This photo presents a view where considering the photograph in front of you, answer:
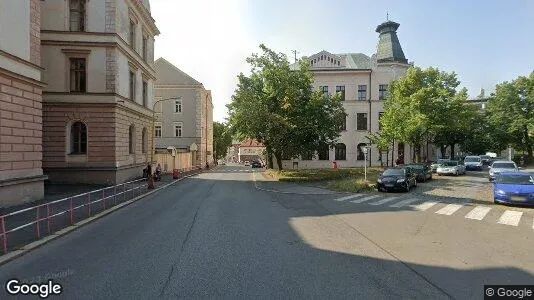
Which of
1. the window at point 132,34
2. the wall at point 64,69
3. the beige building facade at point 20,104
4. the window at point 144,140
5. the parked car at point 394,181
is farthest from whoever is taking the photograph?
the window at point 144,140

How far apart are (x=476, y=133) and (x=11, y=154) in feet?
207

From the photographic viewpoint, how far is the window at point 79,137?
1033 inches

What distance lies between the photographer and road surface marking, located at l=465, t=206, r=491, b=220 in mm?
13780

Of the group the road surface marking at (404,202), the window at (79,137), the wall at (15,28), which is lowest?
the road surface marking at (404,202)

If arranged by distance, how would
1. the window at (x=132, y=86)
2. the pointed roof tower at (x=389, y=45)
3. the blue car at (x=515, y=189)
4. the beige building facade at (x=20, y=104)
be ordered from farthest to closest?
1. the pointed roof tower at (x=389, y=45)
2. the window at (x=132, y=86)
3. the blue car at (x=515, y=189)
4. the beige building facade at (x=20, y=104)

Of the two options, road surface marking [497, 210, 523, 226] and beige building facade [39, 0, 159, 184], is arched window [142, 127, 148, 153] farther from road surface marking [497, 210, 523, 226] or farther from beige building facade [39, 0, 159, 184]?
road surface marking [497, 210, 523, 226]

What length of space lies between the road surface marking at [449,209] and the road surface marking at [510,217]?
1666mm

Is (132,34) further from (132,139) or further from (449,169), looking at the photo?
(449,169)

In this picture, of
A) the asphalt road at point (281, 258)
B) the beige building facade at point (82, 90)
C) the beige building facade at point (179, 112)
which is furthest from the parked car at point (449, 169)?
the beige building facade at point (179, 112)

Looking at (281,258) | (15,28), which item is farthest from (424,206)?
(15,28)

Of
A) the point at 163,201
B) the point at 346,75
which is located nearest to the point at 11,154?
the point at 163,201

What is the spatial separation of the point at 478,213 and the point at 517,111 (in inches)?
2001

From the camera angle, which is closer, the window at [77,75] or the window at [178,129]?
the window at [77,75]

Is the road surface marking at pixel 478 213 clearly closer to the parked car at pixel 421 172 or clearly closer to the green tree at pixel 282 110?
the parked car at pixel 421 172
